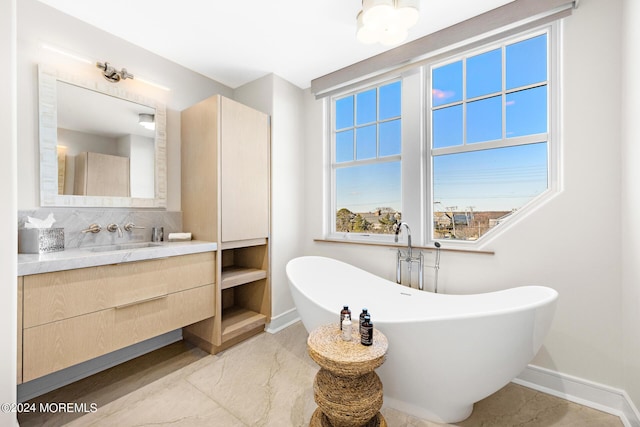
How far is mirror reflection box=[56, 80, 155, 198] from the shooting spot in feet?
6.27

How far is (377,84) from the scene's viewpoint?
2625 millimetres

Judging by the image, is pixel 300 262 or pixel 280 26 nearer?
pixel 280 26

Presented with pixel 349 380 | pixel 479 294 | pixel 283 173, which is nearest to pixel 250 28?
pixel 283 173

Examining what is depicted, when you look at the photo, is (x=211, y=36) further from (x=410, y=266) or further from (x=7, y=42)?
(x=410, y=266)

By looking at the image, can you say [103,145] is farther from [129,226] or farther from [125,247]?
[125,247]

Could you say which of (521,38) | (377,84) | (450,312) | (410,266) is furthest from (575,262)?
(377,84)

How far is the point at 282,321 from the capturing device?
275 cm

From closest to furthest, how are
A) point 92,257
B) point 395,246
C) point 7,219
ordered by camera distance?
1. point 7,219
2. point 92,257
3. point 395,246

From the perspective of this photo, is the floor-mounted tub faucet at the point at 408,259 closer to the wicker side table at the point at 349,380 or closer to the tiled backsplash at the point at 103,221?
the wicker side table at the point at 349,380

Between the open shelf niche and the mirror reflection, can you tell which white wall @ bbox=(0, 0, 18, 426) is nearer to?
the mirror reflection

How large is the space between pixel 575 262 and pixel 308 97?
2711mm

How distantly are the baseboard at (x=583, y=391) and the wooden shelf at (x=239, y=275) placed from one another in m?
2.16

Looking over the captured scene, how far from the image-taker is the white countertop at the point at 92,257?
1.35m

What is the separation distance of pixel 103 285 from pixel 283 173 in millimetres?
1743
